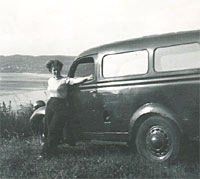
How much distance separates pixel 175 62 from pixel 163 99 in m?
0.60

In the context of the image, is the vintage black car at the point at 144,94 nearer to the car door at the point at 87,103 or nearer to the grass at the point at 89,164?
the car door at the point at 87,103

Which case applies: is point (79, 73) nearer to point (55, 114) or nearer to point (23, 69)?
point (55, 114)

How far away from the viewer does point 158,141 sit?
18.5ft

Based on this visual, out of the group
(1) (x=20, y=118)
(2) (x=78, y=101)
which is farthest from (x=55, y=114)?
(1) (x=20, y=118)

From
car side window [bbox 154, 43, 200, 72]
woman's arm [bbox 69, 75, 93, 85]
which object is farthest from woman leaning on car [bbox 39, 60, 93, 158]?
car side window [bbox 154, 43, 200, 72]

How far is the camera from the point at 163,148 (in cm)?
568

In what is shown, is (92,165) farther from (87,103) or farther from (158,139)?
(87,103)

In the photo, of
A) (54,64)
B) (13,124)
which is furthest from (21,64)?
(54,64)

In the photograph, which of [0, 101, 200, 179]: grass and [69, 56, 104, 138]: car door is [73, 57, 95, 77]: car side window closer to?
[69, 56, 104, 138]: car door

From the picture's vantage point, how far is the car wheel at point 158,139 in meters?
5.52

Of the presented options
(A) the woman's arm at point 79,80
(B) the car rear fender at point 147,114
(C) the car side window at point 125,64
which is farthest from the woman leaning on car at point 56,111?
(B) the car rear fender at point 147,114

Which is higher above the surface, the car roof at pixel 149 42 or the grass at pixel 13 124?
the car roof at pixel 149 42

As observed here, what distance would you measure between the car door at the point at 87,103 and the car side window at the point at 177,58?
4.24 feet

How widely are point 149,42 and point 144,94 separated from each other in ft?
2.82
